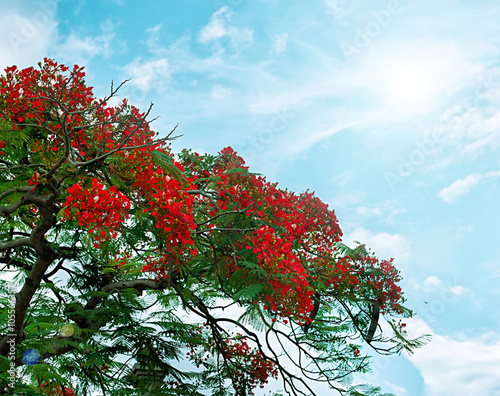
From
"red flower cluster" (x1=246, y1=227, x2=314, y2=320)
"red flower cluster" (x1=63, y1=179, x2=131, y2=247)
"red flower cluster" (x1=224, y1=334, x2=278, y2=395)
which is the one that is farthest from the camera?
"red flower cluster" (x1=224, y1=334, x2=278, y2=395)

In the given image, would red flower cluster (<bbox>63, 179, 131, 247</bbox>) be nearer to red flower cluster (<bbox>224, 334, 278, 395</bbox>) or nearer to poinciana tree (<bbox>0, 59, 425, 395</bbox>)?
poinciana tree (<bbox>0, 59, 425, 395</bbox>)

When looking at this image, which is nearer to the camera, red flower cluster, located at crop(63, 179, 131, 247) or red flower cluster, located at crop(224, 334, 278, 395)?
red flower cluster, located at crop(63, 179, 131, 247)

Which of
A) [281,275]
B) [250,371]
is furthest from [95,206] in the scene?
[250,371]

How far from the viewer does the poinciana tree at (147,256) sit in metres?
4.21

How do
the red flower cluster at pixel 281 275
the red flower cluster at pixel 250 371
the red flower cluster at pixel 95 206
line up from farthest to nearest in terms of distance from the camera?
the red flower cluster at pixel 250 371 < the red flower cluster at pixel 281 275 < the red flower cluster at pixel 95 206

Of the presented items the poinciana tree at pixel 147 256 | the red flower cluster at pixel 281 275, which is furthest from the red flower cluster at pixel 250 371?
the red flower cluster at pixel 281 275

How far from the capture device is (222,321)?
6074 mm

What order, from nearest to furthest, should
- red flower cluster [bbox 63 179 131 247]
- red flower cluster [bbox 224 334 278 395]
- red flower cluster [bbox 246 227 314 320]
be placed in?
red flower cluster [bbox 63 179 131 247]
red flower cluster [bbox 246 227 314 320]
red flower cluster [bbox 224 334 278 395]

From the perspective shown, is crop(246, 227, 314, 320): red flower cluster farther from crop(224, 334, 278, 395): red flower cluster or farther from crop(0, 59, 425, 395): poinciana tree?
crop(224, 334, 278, 395): red flower cluster

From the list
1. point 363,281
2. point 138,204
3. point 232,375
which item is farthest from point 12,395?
point 363,281

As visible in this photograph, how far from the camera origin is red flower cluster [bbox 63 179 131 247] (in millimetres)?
3840

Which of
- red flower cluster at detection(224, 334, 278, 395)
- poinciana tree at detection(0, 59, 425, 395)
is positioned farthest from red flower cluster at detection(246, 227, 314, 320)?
red flower cluster at detection(224, 334, 278, 395)

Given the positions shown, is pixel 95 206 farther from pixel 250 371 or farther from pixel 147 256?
pixel 250 371

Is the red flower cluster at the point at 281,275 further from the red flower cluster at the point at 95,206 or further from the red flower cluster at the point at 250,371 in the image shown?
the red flower cluster at the point at 250,371
